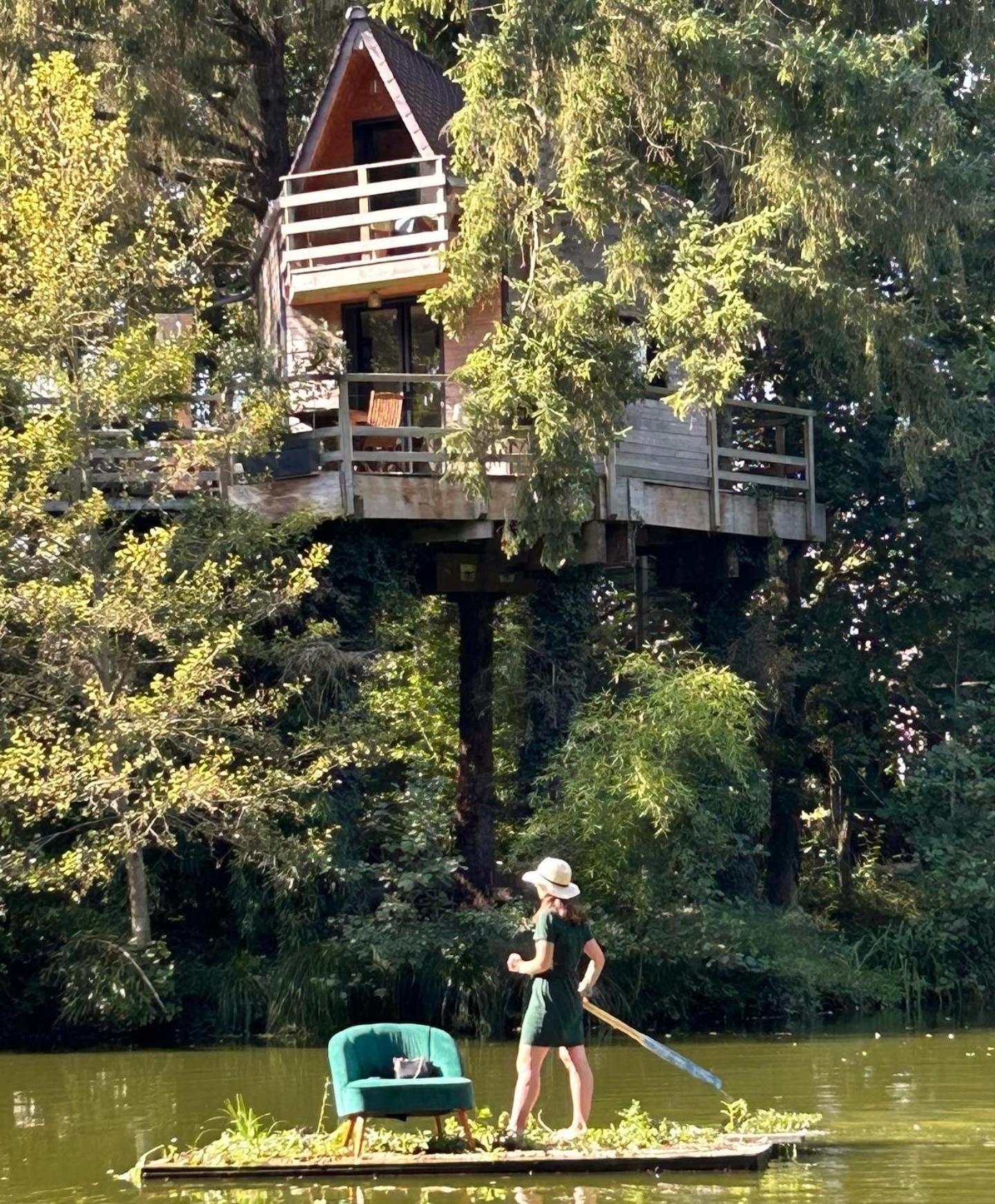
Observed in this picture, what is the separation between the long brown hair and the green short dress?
28mm

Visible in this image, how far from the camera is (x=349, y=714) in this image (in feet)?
75.8

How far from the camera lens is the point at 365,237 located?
1043 inches

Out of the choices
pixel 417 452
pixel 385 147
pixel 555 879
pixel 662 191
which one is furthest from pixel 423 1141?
pixel 385 147

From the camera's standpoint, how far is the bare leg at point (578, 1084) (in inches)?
507

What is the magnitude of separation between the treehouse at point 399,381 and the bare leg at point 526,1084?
11618mm

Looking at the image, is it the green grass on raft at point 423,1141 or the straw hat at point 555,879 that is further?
the straw hat at point 555,879

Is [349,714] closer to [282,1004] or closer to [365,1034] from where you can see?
[282,1004]

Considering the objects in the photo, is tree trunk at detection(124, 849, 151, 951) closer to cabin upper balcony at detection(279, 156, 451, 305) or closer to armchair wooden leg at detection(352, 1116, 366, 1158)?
cabin upper balcony at detection(279, 156, 451, 305)

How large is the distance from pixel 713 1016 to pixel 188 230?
1443cm

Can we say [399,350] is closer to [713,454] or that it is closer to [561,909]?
[713,454]

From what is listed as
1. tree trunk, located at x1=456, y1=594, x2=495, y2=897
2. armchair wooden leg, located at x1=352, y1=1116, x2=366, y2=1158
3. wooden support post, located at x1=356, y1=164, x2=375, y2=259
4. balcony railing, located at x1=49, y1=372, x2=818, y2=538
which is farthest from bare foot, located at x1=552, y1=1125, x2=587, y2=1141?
wooden support post, located at x1=356, y1=164, x2=375, y2=259

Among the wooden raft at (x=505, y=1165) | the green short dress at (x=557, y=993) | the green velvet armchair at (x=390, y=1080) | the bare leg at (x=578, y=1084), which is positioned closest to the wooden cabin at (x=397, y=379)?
the green short dress at (x=557, y=993)


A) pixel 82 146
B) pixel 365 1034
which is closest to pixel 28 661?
pixel 82 146

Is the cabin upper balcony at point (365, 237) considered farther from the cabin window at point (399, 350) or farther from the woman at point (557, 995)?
the woman at point (557, 995)
